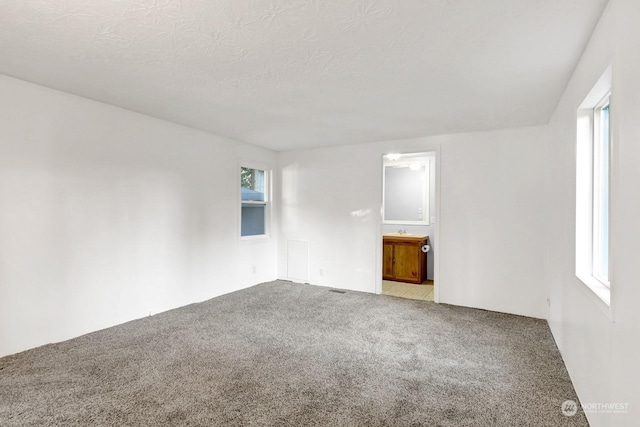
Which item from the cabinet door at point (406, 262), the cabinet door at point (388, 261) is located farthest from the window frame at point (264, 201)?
the cabinet door at point (406, 262)

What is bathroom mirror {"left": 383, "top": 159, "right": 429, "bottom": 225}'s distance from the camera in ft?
21.2

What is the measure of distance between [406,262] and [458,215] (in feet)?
5.73

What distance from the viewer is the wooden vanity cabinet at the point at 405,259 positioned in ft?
19.4

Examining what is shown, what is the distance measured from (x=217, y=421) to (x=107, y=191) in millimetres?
2655

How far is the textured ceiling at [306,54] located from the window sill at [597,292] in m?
1.50

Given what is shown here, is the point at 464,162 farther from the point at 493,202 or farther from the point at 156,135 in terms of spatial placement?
the point at 156,135

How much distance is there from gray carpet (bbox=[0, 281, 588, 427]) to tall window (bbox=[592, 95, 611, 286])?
3.11ft

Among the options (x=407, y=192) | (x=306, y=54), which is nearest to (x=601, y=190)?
(x=306, y=54)

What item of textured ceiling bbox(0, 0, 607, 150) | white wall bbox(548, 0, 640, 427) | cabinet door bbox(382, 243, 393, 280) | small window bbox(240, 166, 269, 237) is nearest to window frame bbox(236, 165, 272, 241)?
small window bbox(240, 166, 269, 237)

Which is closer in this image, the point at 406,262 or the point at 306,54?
the point at 306,54

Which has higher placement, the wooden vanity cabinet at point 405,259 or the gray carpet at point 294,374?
the wooden vanity cabinet at point 405,259

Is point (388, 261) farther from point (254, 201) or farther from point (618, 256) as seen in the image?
point (618, 256)
